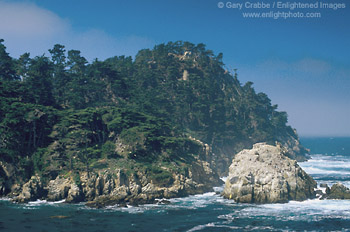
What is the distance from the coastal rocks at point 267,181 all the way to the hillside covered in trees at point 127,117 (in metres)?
11.2

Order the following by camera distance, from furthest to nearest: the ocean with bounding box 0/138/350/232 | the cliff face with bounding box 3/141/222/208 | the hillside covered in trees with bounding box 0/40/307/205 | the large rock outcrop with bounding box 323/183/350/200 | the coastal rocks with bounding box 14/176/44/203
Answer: the hillside covered in trees with bounding box 0/40/307/205 → the large rock outcrop with bounding box 323/183/350/200 → the cliff face with bounding box 3/141/222/208 → the coastal rocks with bounding box 14/176/44/203 → the ocean with bounding box 0/138/350/232

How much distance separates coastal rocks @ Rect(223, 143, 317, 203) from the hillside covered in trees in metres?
11.2

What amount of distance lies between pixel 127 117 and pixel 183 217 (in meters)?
32.8

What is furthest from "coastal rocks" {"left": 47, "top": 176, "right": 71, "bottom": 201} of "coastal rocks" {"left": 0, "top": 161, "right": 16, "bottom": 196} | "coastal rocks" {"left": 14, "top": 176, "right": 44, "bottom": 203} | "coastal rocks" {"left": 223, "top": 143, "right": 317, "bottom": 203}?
"coastal rocks" {"left": 223, "top": 143, "right": 317, "bottom": 203}

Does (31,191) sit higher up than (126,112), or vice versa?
(126,112)

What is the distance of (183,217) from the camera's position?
46.6m

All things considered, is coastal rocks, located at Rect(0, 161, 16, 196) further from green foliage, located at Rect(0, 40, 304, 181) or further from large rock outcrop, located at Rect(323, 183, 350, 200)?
large rock outcrop, located at Rect(323, 183, 350, 200)

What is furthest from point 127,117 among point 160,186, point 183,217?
point 183,217

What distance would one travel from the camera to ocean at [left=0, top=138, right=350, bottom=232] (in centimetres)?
4147

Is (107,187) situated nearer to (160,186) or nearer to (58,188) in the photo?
(58,188)

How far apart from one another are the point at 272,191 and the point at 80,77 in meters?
59.0

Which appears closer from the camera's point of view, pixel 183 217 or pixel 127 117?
pixel 183 217

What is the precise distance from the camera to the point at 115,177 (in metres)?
58.6

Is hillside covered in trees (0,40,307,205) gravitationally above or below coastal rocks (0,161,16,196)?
above
